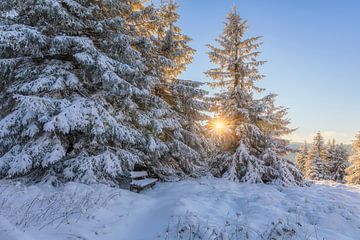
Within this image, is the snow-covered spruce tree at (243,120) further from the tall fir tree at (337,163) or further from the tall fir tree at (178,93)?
the tall fir tree at (337,163)

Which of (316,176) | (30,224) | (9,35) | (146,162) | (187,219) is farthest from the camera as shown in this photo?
(316,176)

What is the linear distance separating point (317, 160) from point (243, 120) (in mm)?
29234

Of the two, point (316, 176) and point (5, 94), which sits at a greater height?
point (5, 94)

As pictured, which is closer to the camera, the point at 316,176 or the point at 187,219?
the point at 187,219

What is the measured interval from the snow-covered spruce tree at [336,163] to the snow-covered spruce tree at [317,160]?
887 millimetres

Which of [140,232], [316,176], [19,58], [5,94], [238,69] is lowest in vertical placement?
[316,176]

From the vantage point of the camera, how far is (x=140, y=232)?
5.48 metres

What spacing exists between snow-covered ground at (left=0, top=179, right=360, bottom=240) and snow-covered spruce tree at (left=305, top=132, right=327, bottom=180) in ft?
98.9

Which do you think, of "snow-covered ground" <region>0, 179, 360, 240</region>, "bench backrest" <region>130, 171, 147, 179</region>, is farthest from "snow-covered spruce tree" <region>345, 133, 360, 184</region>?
"bench backrest" <region>130, 171, 147, 179</region>

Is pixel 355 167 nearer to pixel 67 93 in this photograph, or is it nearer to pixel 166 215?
pixel 166 215

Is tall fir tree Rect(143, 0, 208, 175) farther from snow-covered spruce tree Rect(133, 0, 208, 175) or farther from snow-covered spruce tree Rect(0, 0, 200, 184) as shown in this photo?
snow-covered spruce tree Rect(0, 0, 200, 184)

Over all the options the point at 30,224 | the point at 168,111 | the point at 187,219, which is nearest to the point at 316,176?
the point at 168,111

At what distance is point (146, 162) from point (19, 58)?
661 cm

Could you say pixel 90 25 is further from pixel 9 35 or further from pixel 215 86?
pixel 215 86
